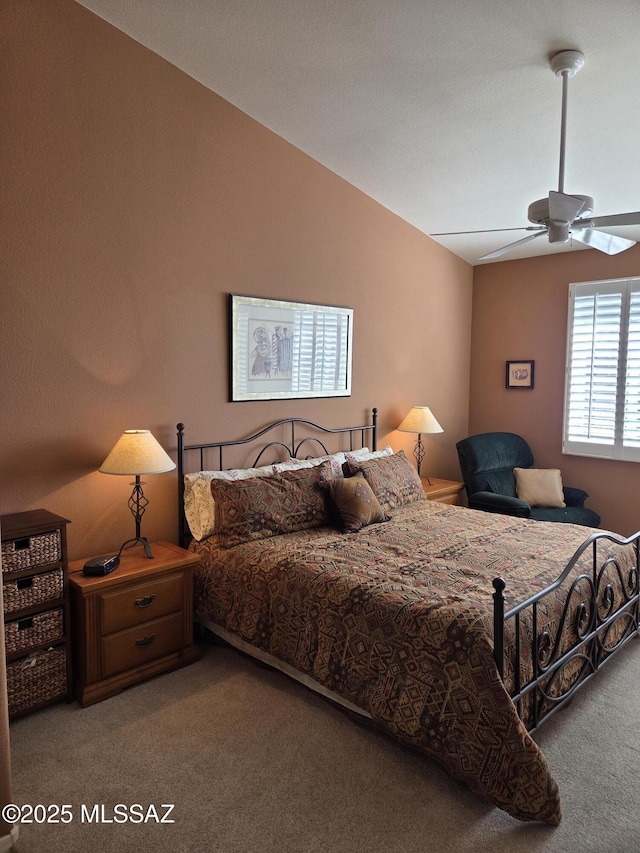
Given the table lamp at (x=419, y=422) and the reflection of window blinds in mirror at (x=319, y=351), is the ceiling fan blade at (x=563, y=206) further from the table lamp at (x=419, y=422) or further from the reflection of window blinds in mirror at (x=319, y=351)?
the table lamp at (x=419, y=422)

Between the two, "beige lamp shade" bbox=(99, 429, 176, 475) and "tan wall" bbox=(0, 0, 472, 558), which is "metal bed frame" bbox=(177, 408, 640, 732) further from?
"beige lamp shade" bbox=(99, 429, 176, 475)

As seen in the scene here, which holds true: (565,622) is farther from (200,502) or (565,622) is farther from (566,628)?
(200,502)

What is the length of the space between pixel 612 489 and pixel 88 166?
488cm

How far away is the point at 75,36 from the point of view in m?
3.00

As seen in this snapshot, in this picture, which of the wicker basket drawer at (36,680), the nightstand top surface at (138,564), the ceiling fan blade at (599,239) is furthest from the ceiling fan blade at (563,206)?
the wicker basket drawer at (36,680)

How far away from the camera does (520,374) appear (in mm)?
5750

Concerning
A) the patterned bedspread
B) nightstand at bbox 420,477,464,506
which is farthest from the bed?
nightstand at bbox 420,477,464,506

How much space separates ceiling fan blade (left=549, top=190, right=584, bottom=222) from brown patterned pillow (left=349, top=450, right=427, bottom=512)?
6.91ft

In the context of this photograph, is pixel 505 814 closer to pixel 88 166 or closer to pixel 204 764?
pixel 204 764

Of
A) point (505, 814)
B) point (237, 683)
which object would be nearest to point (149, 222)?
point (237, 683)

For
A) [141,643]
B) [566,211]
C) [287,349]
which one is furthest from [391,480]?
[566,211]

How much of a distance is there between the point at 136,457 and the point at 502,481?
11.3ft

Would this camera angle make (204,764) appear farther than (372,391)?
No

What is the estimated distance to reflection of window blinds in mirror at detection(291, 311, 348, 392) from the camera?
170 inches
